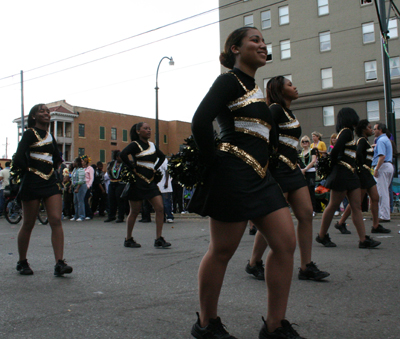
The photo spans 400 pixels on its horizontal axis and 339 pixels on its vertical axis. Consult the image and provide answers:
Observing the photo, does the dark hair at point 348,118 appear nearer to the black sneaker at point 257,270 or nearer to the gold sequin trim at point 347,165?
the gold sequin trim at point 347,165

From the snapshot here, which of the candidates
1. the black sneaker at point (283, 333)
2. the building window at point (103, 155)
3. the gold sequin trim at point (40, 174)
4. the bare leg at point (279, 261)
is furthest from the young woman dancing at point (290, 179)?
the building window at point (103, 155)

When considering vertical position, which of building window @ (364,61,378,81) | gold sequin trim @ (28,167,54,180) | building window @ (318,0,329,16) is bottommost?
gold sequin trim @ (28,167,54,180)

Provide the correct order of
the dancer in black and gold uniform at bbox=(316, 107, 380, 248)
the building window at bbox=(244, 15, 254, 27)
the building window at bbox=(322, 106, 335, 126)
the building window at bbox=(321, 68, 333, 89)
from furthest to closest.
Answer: the building window at bbox=(244, 15, 254, 27) < the building window at bbox=(321, 68, 333, 89) < the building window at bbox=(322, 106, 335, 126) < the dancer in black and gold uniform at bbox=(316, 107, 380, 248)

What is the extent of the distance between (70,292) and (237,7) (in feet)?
128

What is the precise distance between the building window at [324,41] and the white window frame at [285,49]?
272 cm

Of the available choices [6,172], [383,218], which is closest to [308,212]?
[383,218]

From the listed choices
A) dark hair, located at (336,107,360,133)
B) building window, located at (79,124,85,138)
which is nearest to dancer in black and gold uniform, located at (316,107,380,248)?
dark hair, located at (336,107,360,133)

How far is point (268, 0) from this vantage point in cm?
3841

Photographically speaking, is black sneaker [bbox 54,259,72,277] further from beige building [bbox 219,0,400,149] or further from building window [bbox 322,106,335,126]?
building window [bbox 322,106,335,126]

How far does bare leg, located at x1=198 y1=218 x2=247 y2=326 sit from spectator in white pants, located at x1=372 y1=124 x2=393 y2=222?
288 inches

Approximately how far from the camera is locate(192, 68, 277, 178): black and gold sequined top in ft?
8.14

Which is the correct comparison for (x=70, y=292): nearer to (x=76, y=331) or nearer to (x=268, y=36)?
(x=76, y=331)

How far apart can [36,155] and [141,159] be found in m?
2.36

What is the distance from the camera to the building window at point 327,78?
36.0m
